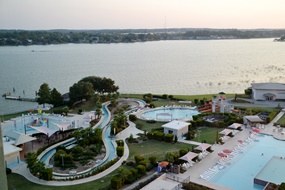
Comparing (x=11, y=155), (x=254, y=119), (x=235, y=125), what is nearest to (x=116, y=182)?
(x=11, y=155)

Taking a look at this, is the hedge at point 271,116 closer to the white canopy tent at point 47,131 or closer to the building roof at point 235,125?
the building roof at point 235,125

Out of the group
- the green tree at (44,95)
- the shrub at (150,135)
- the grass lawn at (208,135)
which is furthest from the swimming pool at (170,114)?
the green tree at (44,95)

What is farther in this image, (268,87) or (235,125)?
(268,87)

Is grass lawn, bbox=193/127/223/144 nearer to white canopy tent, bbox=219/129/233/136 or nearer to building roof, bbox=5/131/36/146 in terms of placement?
white canopy tent, bbox=219/129/233/136

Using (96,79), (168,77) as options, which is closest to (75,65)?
(168,77)

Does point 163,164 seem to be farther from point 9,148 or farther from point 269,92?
point 269,92

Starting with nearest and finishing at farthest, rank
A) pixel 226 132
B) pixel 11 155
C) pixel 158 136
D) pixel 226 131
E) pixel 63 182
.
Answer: pixel 63 182, pixel 11 155, pixel 158 136, pixel 226 132, pixel 226 131
